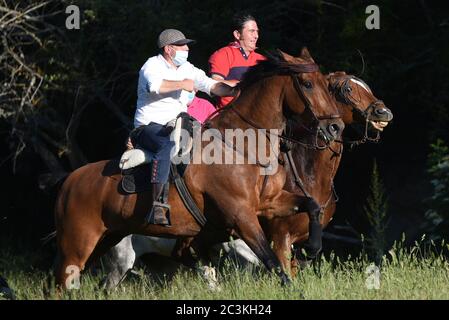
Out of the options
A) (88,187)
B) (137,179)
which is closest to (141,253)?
(88,187)

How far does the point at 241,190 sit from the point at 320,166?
1.53 metres

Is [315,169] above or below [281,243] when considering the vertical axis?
above

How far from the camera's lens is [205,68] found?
1421 centimetres

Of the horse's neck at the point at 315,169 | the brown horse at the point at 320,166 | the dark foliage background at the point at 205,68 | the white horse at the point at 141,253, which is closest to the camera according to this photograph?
→ the brown horse at the point at 320,166

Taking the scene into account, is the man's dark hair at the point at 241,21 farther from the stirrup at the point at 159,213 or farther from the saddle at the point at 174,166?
the stirrup at the point at 159,213

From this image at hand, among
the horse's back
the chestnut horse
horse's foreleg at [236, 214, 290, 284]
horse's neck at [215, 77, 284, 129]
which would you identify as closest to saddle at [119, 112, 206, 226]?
the horse's back

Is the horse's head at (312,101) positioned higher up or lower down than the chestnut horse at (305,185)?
higher up

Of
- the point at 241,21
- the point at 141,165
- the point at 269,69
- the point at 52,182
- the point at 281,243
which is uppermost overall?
the point at 241,21

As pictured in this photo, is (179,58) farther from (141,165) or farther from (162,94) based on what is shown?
(141,165)

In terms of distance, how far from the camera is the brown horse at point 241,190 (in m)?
8.70

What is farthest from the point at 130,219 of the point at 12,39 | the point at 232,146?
the point at 12,39

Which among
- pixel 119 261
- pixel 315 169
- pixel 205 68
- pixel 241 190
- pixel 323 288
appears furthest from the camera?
pixel 205 68

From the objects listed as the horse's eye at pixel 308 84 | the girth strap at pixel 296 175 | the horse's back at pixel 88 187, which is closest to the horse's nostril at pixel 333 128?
the horse's eye at pixel 308 84

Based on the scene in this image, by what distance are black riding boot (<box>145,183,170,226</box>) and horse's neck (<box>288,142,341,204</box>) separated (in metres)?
1.56
